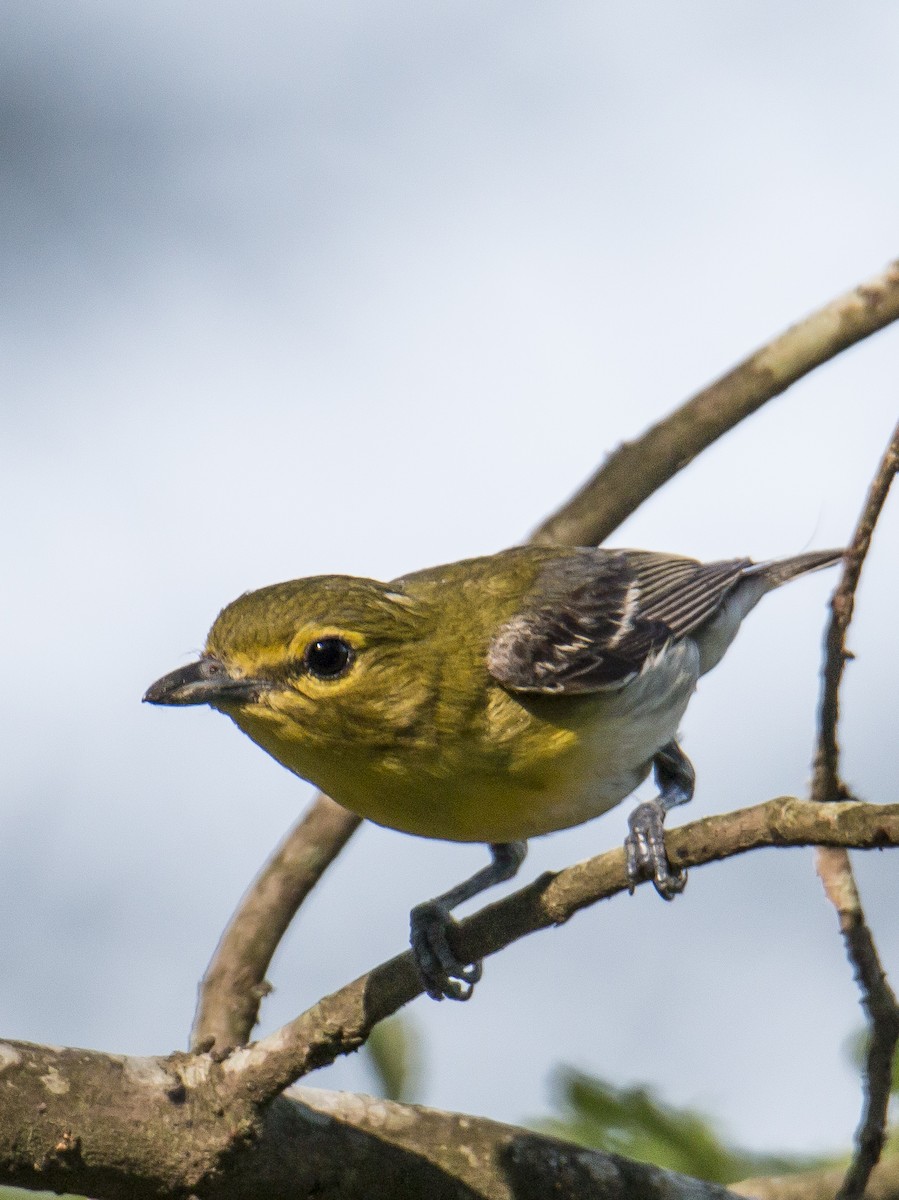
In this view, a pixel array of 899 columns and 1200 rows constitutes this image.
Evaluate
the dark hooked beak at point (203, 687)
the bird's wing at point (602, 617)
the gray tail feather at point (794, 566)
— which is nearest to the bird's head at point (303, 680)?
the dark hooked beak at point (203, 687)

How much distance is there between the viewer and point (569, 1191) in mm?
4184

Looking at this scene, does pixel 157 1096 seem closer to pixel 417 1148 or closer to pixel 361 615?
pixel 417 1148

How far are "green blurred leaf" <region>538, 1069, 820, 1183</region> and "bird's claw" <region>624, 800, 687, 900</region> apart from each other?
0.64 m

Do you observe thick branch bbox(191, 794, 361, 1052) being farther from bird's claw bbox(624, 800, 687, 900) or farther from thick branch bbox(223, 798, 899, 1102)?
bird's claw bbox(624, 800, 687, 900)

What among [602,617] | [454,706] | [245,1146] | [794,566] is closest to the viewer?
[245,1146]

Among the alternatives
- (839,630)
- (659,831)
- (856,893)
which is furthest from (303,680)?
(856,893)

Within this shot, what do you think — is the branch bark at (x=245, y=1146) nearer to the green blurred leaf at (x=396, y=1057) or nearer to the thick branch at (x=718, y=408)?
the green blurred leaf at (x=396, y=1057)

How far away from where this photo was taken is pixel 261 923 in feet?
18.5

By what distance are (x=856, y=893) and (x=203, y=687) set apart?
2264 millimetres

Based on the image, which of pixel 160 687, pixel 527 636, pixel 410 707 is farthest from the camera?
pixel 527 636

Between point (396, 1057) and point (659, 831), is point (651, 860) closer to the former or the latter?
point (659, 831)

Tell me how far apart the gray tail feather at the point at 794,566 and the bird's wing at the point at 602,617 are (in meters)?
0.11

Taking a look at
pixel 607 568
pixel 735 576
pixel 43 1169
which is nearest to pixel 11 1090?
pixel 43 1169

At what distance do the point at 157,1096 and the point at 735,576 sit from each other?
4063 mm
